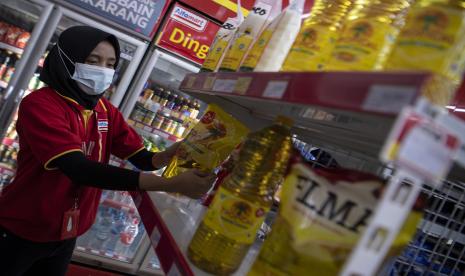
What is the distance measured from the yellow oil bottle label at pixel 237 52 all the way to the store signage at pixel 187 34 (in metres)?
2.46

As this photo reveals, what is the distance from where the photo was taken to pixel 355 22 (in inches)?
34.4

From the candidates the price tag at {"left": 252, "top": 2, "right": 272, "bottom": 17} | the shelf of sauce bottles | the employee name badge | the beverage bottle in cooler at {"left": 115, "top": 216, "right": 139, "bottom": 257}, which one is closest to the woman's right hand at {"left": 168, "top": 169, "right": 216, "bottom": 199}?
the price tag at {"left": 252, "top": 2, "right": 272, "bottom": 17}

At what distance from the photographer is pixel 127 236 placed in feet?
13.3

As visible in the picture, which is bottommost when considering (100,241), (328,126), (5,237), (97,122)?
(100,241)

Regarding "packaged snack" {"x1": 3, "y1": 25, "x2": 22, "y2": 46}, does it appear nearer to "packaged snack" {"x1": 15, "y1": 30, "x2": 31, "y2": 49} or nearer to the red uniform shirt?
"packaged snack" {"x1": 15, "y1": 30, "x2": 31, "y2": 49}

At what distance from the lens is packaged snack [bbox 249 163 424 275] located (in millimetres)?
770

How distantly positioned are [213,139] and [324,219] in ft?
2.77

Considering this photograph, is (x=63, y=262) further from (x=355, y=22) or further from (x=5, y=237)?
(x=355, y=22)

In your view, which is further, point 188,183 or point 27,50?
point 27,50

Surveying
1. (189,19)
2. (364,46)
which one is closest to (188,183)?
(364,46)

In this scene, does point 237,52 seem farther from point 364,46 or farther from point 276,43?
point 364,46

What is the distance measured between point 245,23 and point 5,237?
154 centimetres

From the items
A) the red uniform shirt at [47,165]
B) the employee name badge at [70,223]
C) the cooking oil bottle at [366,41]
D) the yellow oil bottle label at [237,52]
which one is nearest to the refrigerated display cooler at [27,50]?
the red uniform shirt at [47,165]

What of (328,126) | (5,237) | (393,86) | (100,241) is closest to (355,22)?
(393,86)
